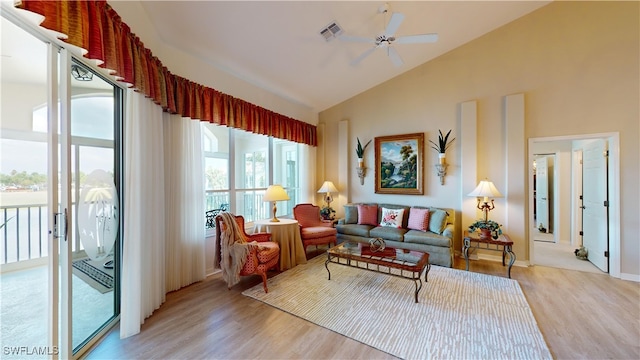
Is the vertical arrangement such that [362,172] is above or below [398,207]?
above

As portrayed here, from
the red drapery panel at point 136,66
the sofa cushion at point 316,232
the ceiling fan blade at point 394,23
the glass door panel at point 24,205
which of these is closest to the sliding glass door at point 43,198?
the glass door panel at point 24,205

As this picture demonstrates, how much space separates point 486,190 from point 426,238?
1.21 metres

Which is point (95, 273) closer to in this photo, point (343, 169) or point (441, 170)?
point (343, 169)

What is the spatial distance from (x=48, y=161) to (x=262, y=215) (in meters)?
3.28

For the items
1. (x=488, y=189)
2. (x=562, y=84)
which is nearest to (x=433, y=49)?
(x=562, y=84)

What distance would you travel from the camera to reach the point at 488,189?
148 inches

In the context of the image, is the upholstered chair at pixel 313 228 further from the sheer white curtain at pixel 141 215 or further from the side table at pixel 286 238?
the sheer white curtain at pixel 141 215

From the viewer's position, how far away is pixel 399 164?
484 cm

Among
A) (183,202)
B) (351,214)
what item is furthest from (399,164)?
(183,202)

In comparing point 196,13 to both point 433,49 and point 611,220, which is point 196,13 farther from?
point 611,220

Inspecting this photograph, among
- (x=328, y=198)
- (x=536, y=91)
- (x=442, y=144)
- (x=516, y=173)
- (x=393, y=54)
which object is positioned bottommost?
(x=328, y=198)

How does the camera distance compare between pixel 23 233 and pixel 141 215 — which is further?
pixel 141 215

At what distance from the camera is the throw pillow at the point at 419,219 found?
4.15 m

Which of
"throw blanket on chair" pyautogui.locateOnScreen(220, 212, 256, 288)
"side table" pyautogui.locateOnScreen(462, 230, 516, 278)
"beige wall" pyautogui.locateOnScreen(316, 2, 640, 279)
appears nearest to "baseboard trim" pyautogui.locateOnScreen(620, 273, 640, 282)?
"beige wall" pyautogui.locateOnScreen(316, 2, 640, 279)
